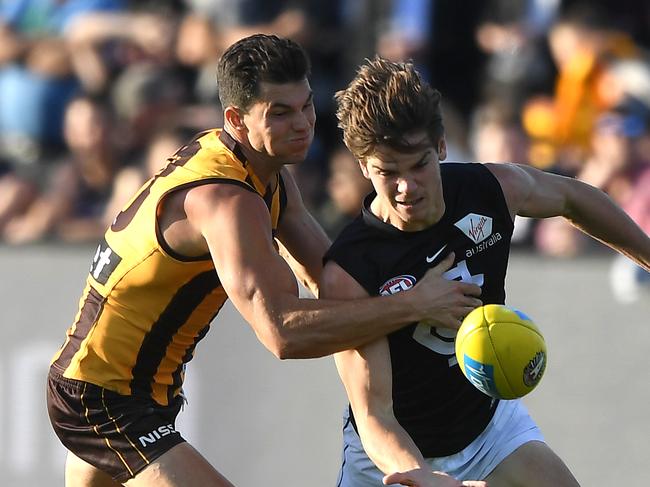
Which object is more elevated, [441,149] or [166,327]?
[441,149]

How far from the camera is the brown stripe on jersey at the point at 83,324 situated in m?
4.89

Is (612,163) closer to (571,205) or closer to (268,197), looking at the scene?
(571,205)

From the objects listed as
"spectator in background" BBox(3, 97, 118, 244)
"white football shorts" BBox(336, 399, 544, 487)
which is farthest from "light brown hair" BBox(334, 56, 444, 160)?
"spectator in background" BBox(3, 97, 118, 244)

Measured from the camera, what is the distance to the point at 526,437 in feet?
15.9

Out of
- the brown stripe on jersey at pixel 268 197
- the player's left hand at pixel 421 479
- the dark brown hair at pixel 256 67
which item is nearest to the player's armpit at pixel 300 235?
the brown stripe on jersey at pixel 268 197

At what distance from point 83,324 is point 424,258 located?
52.3 inches

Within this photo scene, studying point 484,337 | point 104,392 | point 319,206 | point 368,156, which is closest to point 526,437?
point 484,337

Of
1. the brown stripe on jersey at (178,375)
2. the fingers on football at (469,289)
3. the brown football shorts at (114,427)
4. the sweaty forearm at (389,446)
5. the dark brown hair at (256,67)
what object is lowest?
the sweaty forearm at (389,446)

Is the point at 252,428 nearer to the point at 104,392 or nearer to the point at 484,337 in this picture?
the point at 104,392

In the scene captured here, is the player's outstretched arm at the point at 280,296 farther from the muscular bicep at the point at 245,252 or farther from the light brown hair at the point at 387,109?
the light brown hair at the point at 387,109

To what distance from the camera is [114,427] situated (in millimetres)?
4832

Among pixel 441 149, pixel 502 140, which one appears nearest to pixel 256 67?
pixel 441 149

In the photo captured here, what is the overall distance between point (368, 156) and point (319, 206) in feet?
10.7

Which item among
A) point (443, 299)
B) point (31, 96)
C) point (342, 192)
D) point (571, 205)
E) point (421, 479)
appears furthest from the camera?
point (31, 96)
